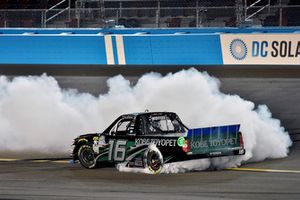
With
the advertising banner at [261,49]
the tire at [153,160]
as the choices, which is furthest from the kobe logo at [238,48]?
the tire at [153,160]

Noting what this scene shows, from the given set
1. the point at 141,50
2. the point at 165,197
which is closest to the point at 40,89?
the point at 141,50

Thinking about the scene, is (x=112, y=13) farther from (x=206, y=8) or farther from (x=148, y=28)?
(x=206, y=8)

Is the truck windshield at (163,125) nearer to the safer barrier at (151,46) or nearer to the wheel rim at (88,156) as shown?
the wheel rim at (88,156)

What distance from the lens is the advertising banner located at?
21953 millimetres

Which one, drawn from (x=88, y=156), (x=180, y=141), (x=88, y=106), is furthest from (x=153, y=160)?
(x=88, y=106)

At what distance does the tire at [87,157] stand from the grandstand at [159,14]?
9.58 m

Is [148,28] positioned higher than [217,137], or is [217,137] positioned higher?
[148,28]

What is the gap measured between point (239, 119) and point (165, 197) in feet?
17.7

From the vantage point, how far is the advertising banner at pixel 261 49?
72.0ft

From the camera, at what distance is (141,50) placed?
23672 millimetres

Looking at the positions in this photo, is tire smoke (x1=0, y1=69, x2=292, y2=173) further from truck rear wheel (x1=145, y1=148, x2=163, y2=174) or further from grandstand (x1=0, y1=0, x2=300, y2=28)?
grandstand (x1=0, y1=0, x2=300, y2=28)

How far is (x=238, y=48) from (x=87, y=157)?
28.8 feet

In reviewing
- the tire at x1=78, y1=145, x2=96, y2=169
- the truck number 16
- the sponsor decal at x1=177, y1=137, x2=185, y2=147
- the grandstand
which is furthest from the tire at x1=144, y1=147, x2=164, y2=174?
the grandstand

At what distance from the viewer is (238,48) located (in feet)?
74.2
